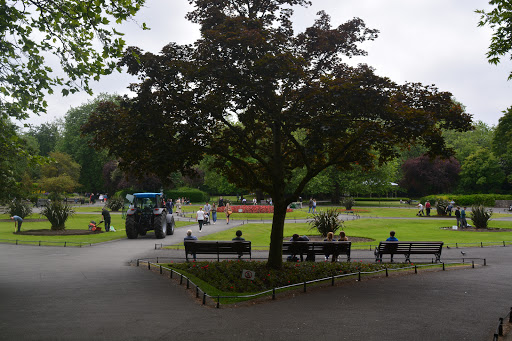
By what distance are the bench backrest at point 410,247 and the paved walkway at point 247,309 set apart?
1.52m

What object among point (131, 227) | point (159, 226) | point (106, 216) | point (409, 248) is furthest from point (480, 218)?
point (106, 216)

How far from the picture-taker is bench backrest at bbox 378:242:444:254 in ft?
45.4

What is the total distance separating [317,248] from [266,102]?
5538mm

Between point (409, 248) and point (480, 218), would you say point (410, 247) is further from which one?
point (480, 218)

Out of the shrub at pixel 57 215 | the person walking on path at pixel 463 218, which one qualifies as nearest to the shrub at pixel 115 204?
the shrub at pixel 57 215

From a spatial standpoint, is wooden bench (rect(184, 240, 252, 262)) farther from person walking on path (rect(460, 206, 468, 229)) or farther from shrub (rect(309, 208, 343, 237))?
person walking on path (rect(460, 206, 468, 229))

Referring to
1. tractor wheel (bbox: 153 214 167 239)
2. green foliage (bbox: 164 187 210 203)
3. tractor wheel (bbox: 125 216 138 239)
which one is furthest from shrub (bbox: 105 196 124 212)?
tractor wheel (bbox: 153 214 167 239)

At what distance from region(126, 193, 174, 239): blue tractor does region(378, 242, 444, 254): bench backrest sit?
12143 mm

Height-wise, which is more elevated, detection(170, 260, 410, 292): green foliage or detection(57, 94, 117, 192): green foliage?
detection(57, 94, 117, 192): green foliage

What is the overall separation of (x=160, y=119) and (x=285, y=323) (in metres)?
6.71

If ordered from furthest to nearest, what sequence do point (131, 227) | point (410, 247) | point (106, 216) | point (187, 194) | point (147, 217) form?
point (187, 194)
point (106, 216)
point (147, 217)
point (131, 227)
point (410, 247)

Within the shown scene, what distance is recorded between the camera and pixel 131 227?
21.2m

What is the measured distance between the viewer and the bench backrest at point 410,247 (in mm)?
13852

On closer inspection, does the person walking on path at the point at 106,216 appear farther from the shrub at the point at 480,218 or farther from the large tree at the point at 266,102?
the shrub at the point at 480,218
